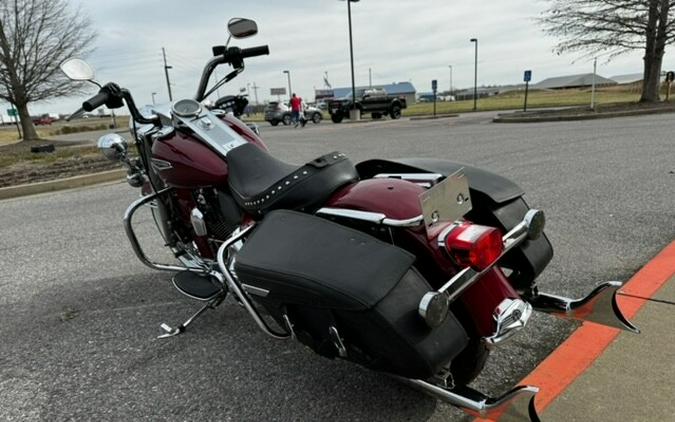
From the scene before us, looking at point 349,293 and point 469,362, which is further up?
point 349,293

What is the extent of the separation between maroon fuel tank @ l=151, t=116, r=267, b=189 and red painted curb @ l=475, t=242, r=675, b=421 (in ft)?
5.79

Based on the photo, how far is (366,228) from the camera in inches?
70.5

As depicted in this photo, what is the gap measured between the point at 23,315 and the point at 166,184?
1.48 meters

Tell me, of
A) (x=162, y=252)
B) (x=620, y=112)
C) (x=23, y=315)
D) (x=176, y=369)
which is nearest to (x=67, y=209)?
(x=162, y=252)

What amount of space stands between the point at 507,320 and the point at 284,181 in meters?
1.02

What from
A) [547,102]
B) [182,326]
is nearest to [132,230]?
[182,326]

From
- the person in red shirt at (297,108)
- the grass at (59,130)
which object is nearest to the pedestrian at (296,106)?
the person in red shirt at (297,108)

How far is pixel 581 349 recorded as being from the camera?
2369 millimetres

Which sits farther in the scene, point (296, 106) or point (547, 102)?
point (547, 102)

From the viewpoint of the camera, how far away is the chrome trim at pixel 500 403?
4.79 feet

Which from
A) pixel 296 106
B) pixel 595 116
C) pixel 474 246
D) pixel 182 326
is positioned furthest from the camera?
pixel 296 106

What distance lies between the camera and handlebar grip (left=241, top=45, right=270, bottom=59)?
3.28 m

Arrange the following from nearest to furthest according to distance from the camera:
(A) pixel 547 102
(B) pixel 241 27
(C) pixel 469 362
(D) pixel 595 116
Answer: (C) pixel 469 362 → (B) pixel 241 27 → (D) pixel 595 116 → (A) pixel 547 102

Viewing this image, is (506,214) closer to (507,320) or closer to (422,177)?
(422,177)
